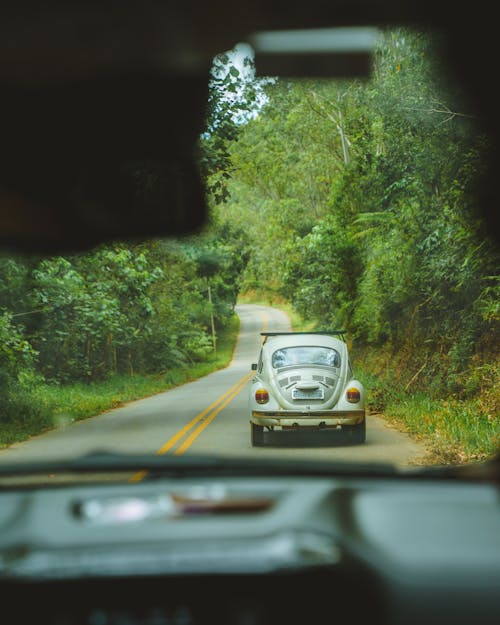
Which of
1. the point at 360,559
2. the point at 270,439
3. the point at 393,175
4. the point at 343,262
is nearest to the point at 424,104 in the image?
the point at 343,262

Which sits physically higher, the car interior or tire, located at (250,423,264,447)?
the car interior

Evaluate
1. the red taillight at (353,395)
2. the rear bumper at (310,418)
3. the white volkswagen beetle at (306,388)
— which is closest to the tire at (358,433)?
the white volkswagen beetle at (306,388)

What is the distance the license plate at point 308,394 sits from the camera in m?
9.51

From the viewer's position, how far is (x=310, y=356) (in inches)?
424

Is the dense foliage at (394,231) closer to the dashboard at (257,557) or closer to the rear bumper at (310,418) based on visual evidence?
the rear bumper at (310,418)

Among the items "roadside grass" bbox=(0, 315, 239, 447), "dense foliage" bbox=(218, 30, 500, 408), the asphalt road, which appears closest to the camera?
the asphalt road

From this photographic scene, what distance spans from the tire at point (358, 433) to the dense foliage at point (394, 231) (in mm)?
886

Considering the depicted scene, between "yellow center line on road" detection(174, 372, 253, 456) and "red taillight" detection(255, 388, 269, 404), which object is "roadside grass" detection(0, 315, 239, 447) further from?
"red taillight" detection(255, 388, 269, 404)

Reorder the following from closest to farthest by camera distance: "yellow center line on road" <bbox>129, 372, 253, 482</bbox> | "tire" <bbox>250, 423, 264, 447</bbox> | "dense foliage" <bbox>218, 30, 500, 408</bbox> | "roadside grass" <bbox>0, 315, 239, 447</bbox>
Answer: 1. "yellow center line on road" <bbox>129, 372, 253, 482</bbox>
2. "tire" <bbox>250, 423, 264, 447</bbox>
3. "roadside grass" <bbox>0, 315, 239, 447</bbox>
4. "dense foliage" <bbox>218, 30, 500, 408</bbox>

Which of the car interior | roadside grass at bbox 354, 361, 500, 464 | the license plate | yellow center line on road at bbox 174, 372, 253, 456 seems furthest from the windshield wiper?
the license plate

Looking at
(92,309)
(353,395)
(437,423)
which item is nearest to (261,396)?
(353,395)

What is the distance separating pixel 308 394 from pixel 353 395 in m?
0.89

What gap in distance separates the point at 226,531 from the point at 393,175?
15.7 metres

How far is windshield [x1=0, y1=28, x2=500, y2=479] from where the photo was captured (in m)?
6.72
